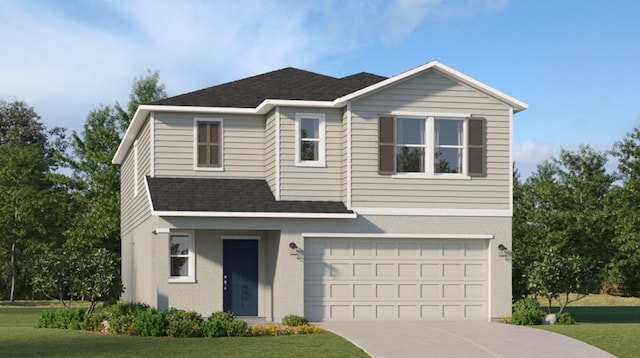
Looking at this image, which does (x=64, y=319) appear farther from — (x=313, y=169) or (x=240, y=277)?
(x=313, y=169)

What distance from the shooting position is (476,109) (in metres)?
27.0

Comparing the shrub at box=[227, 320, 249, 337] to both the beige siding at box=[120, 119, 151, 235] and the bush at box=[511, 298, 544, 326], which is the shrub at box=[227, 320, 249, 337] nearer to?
the beige siding at box=[120, 119, 151, 235]

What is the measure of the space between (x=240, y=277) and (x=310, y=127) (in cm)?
482

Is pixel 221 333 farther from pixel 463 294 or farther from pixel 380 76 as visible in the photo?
pixel 380 76

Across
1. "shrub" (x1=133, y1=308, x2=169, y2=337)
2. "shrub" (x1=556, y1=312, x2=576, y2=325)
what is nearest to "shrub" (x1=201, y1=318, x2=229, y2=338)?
"shrub" (x1=133, y1=308, x2=169, y2=337)

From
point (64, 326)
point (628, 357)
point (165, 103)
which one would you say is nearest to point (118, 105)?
point (165, 103)

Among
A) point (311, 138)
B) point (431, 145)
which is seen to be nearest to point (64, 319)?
point (311, 138)

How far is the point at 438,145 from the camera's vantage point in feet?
87.8

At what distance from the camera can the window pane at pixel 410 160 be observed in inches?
1046

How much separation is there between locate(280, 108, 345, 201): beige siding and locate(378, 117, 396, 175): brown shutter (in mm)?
1127

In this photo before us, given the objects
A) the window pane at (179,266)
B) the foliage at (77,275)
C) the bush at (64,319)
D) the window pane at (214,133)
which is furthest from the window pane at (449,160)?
the bush at (64,319)

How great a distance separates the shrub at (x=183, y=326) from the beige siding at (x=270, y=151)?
5.30 metres

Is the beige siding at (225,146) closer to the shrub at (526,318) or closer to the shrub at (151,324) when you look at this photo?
the shrub at (151,324)

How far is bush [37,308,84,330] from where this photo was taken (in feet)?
81.8
